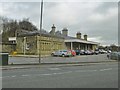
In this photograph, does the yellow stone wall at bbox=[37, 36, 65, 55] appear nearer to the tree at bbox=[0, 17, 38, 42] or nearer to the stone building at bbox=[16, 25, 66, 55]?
the stone building at bbox=[16, 25, 66, 55]

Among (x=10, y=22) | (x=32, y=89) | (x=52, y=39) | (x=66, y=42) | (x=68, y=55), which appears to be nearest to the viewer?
(x=32, y=89)

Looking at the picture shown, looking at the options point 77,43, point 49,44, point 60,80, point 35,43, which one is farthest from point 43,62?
point 77,43

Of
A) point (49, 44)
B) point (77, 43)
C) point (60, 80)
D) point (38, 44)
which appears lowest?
point (60, 80)

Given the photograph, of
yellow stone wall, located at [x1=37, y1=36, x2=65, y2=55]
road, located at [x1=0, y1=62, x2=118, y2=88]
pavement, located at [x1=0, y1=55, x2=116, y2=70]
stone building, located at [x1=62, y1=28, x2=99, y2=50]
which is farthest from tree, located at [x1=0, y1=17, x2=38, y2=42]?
road, located at [x1=0, y1=62, x2=118, y2=88]

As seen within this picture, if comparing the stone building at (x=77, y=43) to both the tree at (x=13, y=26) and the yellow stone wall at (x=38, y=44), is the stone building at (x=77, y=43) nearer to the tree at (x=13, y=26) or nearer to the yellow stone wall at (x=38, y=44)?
the yellow stone wall at (x=38, y=44)

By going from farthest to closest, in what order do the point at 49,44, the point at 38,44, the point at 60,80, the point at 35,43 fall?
the point at 49,44 → the point at 35,43 → the point at 38,44 → the point at 60,80

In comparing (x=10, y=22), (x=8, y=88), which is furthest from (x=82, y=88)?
(x=10, y=22)

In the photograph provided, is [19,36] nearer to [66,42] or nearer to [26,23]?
[66,42]

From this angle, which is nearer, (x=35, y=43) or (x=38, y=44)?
(x=38, y=44)

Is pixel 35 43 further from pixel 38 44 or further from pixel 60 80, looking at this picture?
pixel 60 80

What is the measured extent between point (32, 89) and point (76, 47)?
68.6m

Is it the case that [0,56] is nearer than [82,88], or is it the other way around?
[82,88]

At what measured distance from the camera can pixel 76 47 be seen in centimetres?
7894

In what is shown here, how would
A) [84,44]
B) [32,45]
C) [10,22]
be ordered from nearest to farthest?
[32,45] → [84,44] → [10,22]
